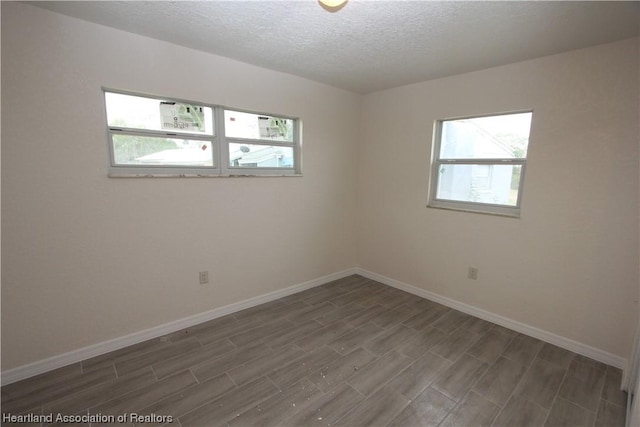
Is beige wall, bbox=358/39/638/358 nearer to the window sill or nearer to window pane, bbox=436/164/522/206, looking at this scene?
the window sill

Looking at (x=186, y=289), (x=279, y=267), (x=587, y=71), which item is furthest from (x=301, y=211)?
(x=587, y=71)

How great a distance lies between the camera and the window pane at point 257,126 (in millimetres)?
2771

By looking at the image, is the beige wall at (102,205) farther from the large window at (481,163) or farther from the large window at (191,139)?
the large window at (481,163)

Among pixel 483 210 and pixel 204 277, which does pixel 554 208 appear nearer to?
pixel 483 210

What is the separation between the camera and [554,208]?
2.41m

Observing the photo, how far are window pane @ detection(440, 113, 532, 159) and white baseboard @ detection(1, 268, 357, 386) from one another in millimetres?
2377

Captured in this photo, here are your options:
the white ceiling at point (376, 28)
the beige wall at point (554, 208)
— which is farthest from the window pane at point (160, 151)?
the beige wall at point (554, 208)

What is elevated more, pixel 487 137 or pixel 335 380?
pixel 487 137

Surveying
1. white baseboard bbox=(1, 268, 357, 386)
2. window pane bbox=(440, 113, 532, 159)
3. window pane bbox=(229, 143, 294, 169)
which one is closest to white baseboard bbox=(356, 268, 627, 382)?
white baseboard bbox=(1, 268, 357, 386)

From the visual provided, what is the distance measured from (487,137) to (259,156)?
232cm

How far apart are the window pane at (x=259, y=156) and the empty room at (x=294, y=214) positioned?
2 cm

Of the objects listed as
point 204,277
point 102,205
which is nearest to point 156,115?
point 102,205

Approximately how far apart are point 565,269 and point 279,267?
2677 millimetres

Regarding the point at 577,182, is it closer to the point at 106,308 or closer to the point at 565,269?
the point at 565,269
